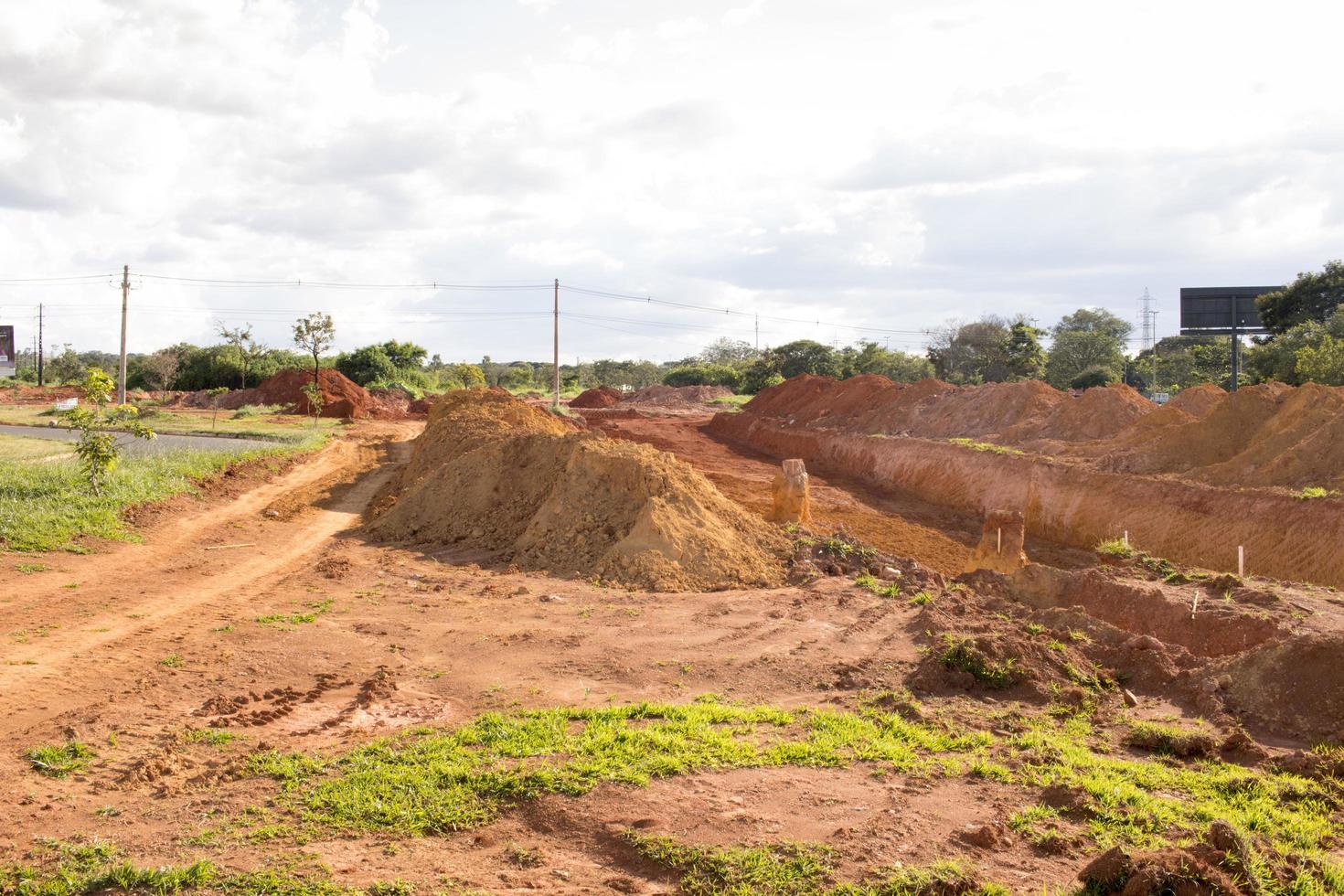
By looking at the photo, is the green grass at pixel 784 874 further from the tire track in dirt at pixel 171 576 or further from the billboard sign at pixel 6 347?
the billboard sign at pixel 6 347

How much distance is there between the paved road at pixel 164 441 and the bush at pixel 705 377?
1866 inches

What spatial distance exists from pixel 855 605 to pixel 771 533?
10.4 ft

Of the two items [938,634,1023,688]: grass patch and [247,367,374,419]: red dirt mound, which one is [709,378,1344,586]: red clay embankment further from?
[247,367,374,419]: red dirt mound

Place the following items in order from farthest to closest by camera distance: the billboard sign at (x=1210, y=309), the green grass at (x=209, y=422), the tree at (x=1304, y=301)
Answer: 1. the billboard sign at (x=1210, y=309)
2. the tree at (x=1304, y=301)
3. the green grass at (x=209, y=422)

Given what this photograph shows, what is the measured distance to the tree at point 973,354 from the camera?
55.8 metres

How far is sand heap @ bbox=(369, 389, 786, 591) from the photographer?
42.5 feet

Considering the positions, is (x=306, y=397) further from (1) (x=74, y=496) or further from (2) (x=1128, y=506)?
(2) (x=1128, y=506)

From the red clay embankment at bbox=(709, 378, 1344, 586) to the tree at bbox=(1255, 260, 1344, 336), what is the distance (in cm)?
1754

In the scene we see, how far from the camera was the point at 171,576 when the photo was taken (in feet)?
40.1

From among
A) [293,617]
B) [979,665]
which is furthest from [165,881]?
[979,665]

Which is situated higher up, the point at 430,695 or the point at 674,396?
the point at 674,396

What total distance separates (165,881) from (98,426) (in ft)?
43.6

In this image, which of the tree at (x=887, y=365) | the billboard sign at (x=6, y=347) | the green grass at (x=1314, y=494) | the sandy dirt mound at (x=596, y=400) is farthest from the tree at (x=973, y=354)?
the billboard sign at (x=6, y=347)

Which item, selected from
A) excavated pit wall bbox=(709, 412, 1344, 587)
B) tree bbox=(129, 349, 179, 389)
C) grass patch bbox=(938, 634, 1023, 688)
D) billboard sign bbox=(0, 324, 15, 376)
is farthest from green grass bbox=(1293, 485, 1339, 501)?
billboard sign bbox=(0, 324, 15, 376)
